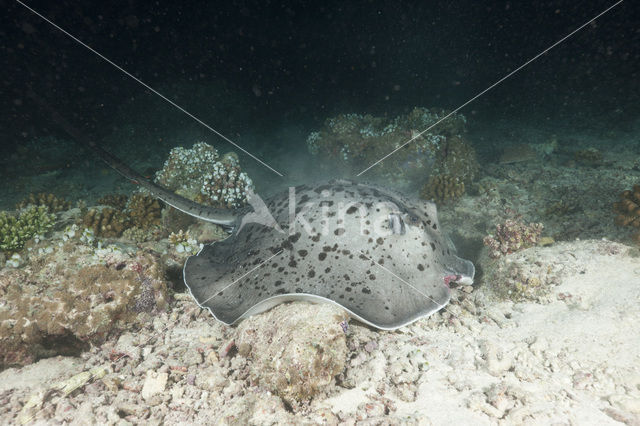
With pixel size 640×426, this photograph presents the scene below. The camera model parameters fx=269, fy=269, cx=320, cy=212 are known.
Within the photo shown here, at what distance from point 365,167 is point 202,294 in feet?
25.8

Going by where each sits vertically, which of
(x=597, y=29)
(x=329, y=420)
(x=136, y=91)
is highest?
(x=597, y=29)

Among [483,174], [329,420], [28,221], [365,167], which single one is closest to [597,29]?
[483,174]

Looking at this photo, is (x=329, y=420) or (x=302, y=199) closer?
(x=329, y=420)

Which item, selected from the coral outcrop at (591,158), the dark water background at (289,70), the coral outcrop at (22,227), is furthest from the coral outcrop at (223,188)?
the coral outcrop at (591,158)

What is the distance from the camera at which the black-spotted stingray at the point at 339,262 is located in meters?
2.84

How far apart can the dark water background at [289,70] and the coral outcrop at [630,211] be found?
7081 millimetres

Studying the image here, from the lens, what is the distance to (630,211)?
4492 mm

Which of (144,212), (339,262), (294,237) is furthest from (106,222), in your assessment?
(339,262)

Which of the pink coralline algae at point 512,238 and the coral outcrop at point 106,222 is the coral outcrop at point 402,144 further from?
the coral outcrop at point 106,222

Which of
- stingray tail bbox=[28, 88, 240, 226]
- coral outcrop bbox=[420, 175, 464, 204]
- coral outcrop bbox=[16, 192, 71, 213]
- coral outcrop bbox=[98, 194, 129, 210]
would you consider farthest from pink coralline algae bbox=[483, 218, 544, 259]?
coral outcrop bbox=[16, 192, 71, 213]

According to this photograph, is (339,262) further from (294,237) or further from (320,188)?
(320,188)

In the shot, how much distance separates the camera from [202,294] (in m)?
3.31

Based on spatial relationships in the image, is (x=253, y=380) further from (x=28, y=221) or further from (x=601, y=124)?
(x=601, y=124)

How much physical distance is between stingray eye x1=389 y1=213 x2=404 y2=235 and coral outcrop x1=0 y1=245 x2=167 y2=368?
10.7ft
